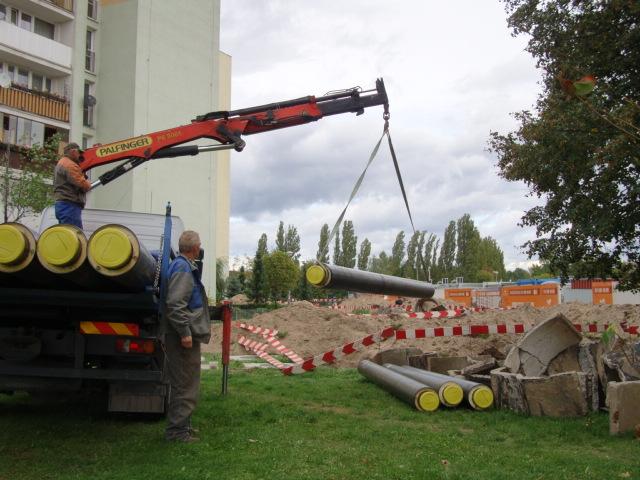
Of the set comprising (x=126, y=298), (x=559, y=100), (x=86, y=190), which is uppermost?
(x=559, y=100)

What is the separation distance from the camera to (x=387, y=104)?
9234 mm

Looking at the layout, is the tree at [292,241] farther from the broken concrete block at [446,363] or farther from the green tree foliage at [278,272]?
the broken concrete block at [446,363]

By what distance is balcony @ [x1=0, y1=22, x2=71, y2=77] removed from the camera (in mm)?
27578

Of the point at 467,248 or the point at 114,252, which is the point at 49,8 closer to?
the point at 114,252

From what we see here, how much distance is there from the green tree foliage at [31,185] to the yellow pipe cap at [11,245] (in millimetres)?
13659

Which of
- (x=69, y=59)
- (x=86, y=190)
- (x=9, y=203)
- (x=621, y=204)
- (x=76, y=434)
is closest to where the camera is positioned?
(x=76, y=434)

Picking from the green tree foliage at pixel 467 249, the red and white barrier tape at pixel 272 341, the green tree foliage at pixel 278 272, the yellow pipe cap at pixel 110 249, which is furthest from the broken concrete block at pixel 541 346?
the green tree foliage at pixel 467 249

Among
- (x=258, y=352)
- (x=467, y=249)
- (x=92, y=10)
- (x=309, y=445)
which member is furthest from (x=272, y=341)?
(x=467, y=249)

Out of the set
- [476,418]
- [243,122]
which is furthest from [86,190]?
[476,418]

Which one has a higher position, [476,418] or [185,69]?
[185,69]

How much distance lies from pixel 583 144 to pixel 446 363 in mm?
4843

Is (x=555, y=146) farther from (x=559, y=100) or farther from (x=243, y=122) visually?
(x=243, y=122)

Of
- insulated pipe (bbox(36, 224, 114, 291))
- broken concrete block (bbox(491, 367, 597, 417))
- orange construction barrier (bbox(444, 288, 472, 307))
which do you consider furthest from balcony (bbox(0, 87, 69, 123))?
broken concrete block (bbox(491, 367, 597, 417))

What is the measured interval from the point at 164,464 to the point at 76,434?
5.26 feet
